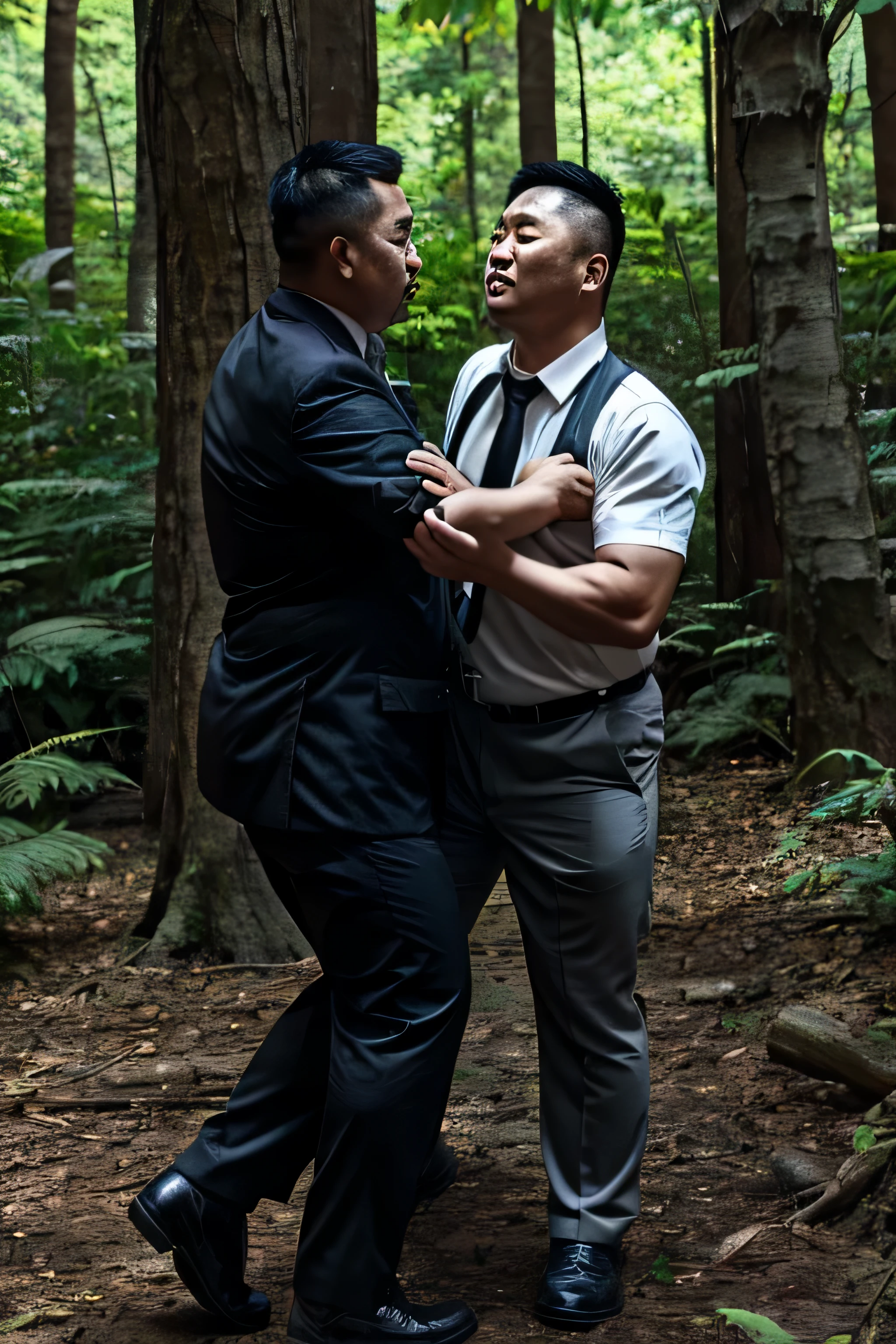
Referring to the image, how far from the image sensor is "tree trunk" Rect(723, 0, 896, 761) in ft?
19.1

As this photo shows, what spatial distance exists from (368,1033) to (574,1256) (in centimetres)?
76

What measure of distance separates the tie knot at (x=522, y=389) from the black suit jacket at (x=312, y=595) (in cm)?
47

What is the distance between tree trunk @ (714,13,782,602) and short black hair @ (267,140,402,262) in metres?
6.19

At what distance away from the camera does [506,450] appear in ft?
9.09

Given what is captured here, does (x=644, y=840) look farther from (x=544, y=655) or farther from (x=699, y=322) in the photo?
(x=699, y=322)

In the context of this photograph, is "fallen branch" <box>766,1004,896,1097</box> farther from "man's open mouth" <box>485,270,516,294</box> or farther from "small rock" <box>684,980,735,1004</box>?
"man's open mouth" <box>485,270,516,294</box>

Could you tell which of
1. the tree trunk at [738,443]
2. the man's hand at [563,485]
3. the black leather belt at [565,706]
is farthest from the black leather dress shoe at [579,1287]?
the tree trunk at [738,443]

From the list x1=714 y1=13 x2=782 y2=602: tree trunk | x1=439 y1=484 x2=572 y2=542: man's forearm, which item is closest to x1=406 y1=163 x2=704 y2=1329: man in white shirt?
x1=439 y1=484 x2=572 y2=542: man's forearm

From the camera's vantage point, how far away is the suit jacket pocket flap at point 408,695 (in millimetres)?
2393

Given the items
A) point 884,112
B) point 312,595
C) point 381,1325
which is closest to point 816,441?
point 312,595

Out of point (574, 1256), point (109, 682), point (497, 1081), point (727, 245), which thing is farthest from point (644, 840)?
point (727, 245)

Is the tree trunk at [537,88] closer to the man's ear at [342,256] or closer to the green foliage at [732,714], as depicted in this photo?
the green foliage at [732,714]

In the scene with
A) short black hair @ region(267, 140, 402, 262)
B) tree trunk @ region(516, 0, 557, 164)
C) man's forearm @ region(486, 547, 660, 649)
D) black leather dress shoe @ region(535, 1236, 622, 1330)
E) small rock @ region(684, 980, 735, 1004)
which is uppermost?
tree trunk @ region(516, 0, 557, 164)

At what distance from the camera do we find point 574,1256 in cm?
260
